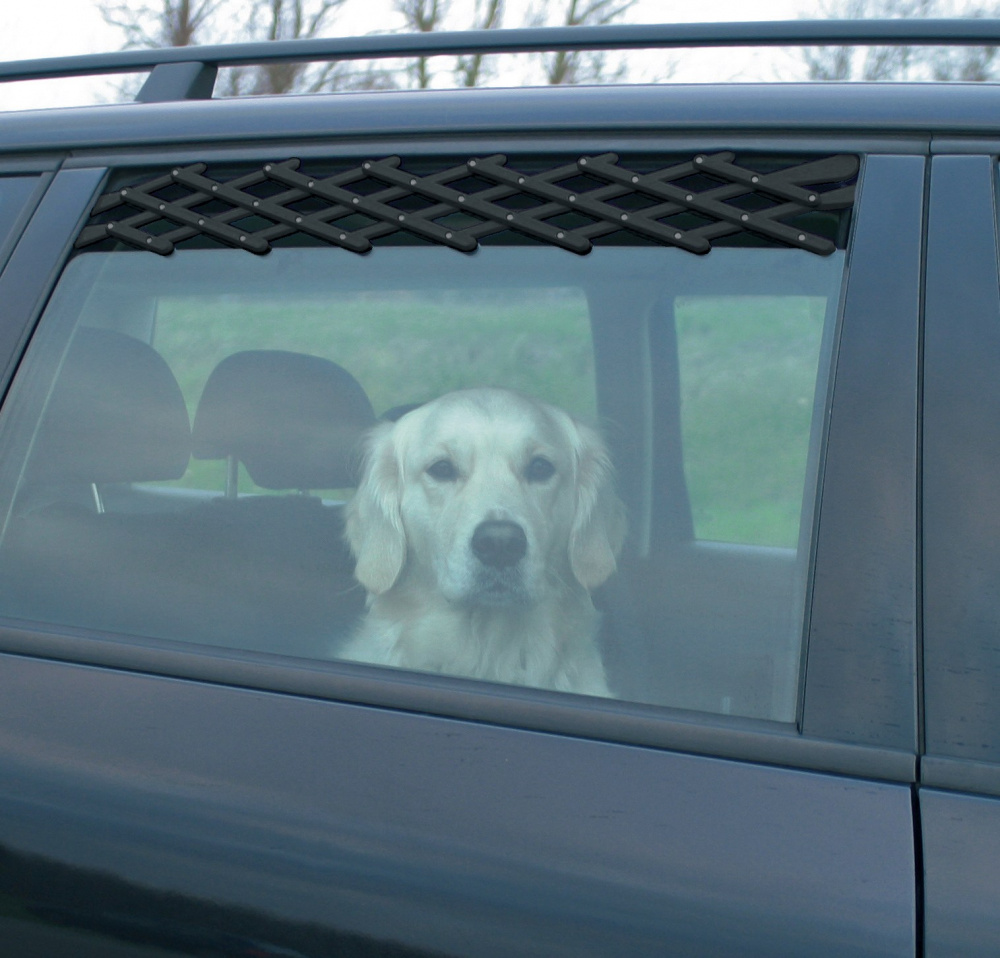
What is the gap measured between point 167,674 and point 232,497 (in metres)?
0.29

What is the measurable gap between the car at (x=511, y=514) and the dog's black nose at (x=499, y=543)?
0.01 meters

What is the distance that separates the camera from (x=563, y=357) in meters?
1.33

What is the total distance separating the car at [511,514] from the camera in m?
0.99

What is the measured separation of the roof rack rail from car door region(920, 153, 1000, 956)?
1.37 feet

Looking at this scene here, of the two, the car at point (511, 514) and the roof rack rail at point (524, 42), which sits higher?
the roof rack rail at point (524, 42)

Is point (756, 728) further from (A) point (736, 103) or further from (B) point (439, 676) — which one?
(A) point (736, 103)

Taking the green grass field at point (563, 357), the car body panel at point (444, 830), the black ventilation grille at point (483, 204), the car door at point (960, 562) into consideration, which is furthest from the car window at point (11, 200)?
the car door at point (960, 562)

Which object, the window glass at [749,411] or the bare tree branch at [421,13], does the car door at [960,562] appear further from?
the bare tree branch at [421,13]

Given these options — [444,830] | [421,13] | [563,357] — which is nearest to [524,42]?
[563,357]

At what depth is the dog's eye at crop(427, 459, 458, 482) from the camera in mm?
1709

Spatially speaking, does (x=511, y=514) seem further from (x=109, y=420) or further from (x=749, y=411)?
(x=109, y=420)

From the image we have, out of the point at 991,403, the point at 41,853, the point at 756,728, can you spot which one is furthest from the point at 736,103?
the point at 41,853

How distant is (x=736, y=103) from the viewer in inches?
48.9

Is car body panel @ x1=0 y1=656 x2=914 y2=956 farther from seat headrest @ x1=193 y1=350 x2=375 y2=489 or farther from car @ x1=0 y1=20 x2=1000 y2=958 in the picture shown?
seat headrest @ x1=193 y1=350 x2=375 y2=489
